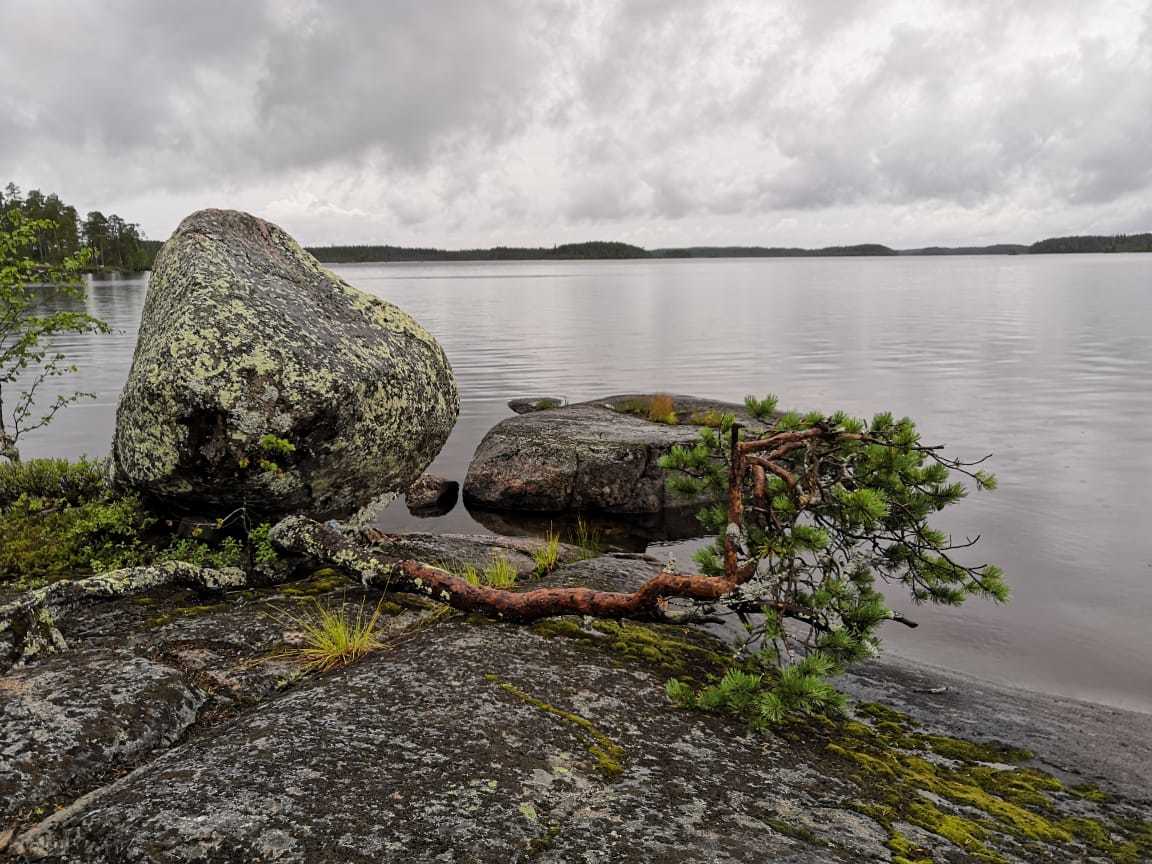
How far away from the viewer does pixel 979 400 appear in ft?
92.4

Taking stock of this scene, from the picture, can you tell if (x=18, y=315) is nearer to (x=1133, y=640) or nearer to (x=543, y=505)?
(x=543, y=505)

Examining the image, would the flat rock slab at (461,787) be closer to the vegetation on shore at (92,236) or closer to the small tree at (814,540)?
the small tree at (814,540)

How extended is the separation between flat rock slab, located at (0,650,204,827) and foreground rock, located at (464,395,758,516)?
10.5 metres

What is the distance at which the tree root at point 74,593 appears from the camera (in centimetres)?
543

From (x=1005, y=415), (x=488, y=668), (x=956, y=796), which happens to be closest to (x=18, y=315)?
(x=488, y=668)

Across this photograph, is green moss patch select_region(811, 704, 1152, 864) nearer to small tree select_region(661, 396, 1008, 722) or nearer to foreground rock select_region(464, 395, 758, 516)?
small tree select_region(661, 396, 1008, 722)

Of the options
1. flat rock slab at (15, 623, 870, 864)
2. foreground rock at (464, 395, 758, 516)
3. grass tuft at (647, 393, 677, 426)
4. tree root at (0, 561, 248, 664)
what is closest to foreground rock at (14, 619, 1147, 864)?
flat rock slab at (15, 623, 870, 864)

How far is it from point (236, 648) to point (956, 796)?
5.32m

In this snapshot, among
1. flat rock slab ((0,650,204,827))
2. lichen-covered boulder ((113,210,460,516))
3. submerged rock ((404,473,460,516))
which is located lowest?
submerged rock ((404,473,460,516))

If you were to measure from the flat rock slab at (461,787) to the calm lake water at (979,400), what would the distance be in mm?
6014

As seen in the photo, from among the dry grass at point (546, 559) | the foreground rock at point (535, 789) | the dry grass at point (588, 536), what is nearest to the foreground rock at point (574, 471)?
the dry grass at point (588, 536)

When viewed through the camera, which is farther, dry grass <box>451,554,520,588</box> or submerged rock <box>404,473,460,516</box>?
submerged rock <box>404,473,460,516</box>

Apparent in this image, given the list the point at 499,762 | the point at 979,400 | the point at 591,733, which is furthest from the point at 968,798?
the point at 979,400

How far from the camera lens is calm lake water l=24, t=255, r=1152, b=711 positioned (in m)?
10.0
